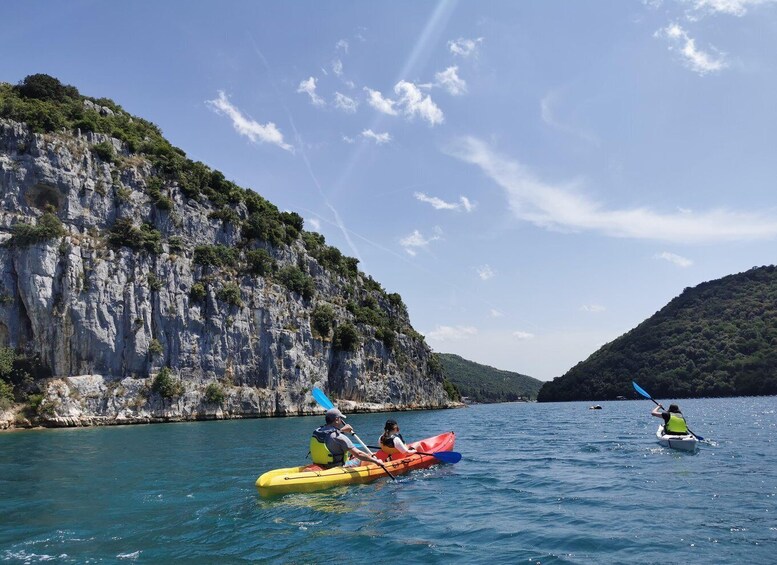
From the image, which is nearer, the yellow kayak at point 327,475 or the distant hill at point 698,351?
the yellow kayak at point 327,475

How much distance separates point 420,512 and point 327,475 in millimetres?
3719

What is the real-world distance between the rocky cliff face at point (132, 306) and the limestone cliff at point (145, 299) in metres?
0.13

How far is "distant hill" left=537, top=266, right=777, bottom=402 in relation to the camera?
3644 inches

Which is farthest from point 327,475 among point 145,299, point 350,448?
point 145,299

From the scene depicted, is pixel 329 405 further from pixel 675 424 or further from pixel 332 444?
pixel 675 424

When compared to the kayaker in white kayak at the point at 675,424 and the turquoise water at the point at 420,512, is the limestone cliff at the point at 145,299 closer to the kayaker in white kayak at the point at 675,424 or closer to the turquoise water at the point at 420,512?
the turquoise water at the point at 420,512

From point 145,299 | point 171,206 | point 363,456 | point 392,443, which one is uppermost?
→ point 171,206

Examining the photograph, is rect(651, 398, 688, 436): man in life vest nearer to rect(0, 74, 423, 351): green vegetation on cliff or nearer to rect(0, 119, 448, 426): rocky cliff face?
rect(0, 119, 448, 426): rocky cliff face

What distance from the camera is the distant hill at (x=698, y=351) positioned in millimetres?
92562

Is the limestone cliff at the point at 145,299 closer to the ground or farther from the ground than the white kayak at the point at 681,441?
farther from the ground

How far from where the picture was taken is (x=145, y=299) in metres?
52.0

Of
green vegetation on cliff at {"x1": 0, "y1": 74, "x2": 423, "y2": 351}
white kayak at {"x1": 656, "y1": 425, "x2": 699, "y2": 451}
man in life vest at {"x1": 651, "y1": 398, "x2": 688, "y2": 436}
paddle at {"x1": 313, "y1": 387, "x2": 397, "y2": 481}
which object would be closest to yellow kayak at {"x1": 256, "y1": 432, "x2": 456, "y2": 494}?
paddle at {"x1": 313, "y1": 387, "x2": 397, "y2": 481}

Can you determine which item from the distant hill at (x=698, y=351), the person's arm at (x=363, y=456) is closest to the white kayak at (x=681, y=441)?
the person's arm at (x=363, y=456)

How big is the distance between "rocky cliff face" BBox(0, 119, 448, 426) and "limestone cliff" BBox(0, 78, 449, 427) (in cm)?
13
